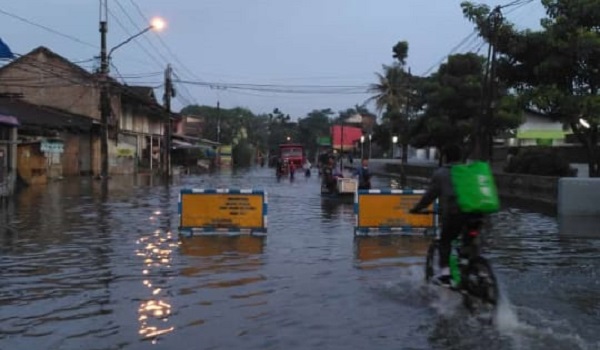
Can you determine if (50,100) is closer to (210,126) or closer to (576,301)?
(576,301)

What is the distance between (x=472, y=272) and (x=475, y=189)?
841 millimetres

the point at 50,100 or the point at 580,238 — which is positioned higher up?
the point at 50,100

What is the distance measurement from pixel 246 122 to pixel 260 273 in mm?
134305

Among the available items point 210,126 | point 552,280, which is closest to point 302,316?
point 552,280

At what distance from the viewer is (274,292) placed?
30.2 feet

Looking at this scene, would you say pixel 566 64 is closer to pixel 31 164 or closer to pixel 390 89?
pixel 31 164

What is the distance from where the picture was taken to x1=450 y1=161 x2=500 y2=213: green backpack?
7723 mm

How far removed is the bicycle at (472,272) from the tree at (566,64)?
51.3ft

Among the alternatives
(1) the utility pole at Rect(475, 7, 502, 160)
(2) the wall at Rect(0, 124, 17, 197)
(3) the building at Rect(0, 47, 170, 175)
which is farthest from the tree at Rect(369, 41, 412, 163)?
(2) the wall at Rect(0, 124, 17, 197)

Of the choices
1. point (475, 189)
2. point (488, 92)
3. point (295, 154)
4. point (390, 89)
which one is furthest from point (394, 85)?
point (475, 189)

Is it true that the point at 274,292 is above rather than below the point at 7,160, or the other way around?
below

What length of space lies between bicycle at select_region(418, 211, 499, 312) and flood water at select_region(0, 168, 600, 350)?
0.56 feet

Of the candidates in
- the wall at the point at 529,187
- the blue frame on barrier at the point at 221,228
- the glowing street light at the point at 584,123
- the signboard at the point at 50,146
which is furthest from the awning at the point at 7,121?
the glowing street light at the point at 584,123

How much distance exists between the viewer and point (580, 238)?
1506 centimetres
